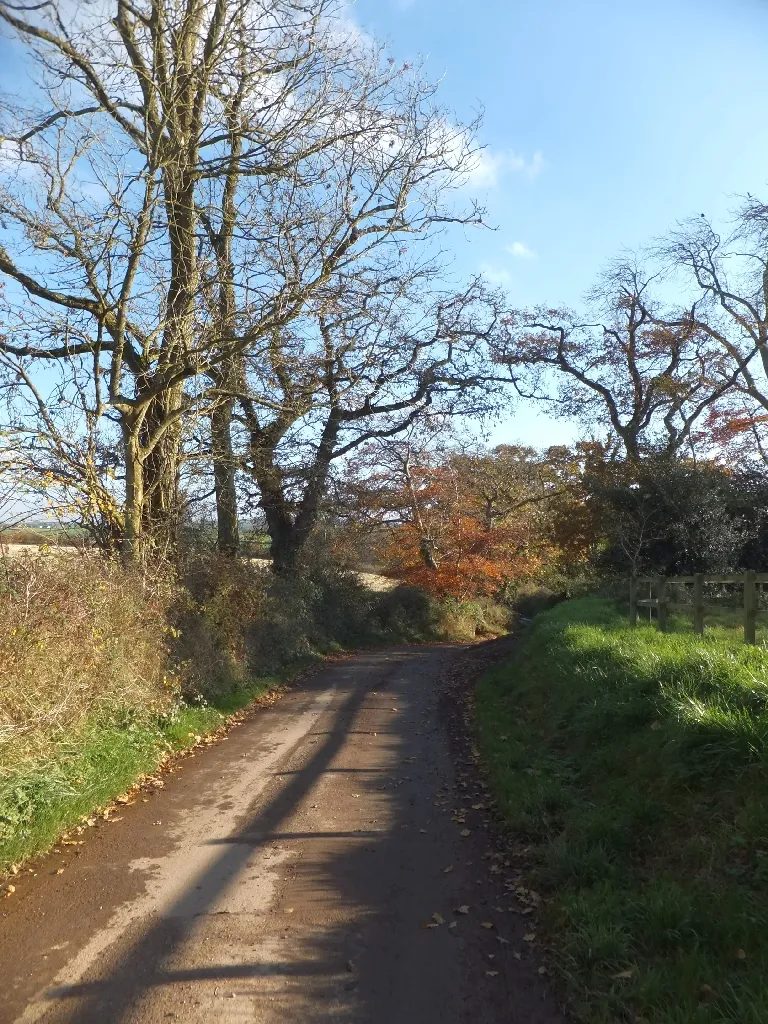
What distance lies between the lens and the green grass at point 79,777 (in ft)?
19.0

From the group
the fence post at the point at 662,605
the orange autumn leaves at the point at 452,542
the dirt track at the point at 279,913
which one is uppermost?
the orange autumn leaves at the point at 452,542

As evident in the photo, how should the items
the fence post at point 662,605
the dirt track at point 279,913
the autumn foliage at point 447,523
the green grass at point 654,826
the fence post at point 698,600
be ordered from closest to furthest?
the green grass at point 654,826
the dirt track at point 279,913
the fence post at point 698,600
the fence post at point 662,605
the autumn foliage at point 447,523

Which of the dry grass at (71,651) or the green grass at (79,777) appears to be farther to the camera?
the dry grass at (71,651)

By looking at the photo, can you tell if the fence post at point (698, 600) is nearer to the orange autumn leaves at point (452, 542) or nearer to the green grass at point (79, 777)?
the green grass at point (79, 777)

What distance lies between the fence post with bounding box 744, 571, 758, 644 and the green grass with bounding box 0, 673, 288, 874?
23.3ft

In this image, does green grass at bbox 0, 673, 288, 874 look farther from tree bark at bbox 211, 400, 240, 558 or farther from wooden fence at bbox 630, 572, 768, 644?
tree bark at bbox 211, 400, 240, 558

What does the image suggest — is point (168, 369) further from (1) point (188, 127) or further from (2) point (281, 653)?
(2) point (281, 653)

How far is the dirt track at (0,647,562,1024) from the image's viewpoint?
392cm

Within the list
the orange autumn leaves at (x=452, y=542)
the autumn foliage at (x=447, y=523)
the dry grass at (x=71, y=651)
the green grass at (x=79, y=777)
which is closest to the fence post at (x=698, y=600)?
the green grass at (x=79, y=777)

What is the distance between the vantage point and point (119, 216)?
11031mm

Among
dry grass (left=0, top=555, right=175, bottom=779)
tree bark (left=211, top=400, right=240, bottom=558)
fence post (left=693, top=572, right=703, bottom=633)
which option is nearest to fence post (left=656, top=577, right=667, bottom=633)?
fence post (left=693, top=572, right=703, bottom=633)

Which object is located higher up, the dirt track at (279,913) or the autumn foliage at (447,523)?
the autumn foliage at (447,523)

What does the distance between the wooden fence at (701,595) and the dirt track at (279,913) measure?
3.92 meters

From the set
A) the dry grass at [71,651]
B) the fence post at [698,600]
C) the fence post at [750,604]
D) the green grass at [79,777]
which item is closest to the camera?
the green grass at [79,777]
